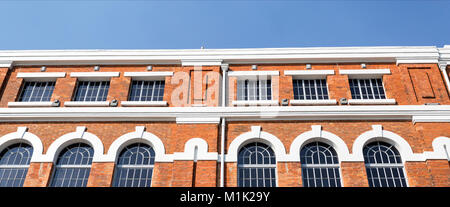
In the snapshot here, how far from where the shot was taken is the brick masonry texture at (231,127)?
11594 millimetres

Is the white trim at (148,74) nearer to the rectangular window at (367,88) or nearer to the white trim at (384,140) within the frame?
the rectangular window at (367,88)

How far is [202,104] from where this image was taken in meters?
13.2

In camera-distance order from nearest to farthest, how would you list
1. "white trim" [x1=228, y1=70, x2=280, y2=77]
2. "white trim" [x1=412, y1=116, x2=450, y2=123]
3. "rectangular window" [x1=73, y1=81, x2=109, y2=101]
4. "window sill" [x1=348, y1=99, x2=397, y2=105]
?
"white trim" [x1=412, y1=116, x2=450, y2=123] → "window sill" [x1=348, y1=99, x2=397, y2=105] → "rectangular window" [x1=73, y1=81, x2=109, y2=101] → "white trim" [x1=228, y1=70, x2=280, y2=77]

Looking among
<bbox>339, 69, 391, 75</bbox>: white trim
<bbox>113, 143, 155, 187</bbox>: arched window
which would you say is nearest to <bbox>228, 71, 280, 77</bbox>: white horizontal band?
<bbox>339, 69, 391, 75</bbox>: white trim

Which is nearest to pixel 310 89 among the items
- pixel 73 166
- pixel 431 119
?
pixel 431 119

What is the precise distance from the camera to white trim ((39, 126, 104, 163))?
1209cm

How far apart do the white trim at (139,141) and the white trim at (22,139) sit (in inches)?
80.5

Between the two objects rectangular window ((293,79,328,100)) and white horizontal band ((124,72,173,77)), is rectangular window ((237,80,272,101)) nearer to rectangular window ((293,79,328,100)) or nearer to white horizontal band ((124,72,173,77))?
rectangular window ((293,79,328,100))

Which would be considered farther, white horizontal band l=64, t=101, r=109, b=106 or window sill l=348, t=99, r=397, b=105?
white horizontal band l=64, t=101, r=109, b=106

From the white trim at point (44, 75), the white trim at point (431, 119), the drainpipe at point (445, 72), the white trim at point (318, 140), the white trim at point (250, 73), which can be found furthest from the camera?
the white trim at point (44, 75)

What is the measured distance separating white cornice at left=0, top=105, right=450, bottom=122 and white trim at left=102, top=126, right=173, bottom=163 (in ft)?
1.81

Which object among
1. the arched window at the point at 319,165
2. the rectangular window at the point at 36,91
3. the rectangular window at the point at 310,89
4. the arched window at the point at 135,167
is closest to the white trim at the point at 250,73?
the rectangular window at the point at 310,89
